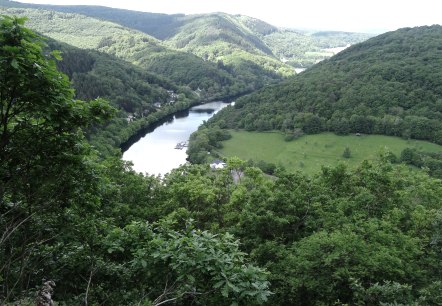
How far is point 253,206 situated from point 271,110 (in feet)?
345

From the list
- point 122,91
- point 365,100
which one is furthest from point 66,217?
point 122,91

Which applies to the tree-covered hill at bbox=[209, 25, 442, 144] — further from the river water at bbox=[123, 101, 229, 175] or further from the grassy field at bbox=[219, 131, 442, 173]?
the river water at bbox=[123, 101, 229, 175]

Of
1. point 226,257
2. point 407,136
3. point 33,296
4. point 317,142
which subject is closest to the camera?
point 226,257

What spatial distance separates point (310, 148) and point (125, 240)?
9251 cm

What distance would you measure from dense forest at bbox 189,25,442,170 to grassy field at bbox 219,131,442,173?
137 inches

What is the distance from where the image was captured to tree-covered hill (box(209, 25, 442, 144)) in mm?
103312

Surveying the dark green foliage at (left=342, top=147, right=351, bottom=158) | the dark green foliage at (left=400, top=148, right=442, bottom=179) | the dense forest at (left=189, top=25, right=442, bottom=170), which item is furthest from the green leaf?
the dark green foliage at (left=342, top=147, right=351, bottom=158)

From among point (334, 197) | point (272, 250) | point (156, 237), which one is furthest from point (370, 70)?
point (156, 237)

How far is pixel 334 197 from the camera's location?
2644cm

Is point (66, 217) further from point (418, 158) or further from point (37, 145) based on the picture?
point (418, 158)

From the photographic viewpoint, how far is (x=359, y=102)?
117m

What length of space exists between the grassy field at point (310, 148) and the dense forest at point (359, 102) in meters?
3.47

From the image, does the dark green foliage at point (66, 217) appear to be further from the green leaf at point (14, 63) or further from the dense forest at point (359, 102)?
the dense forest at point (359, 102)

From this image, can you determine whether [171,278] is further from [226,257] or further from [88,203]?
[88,203]
